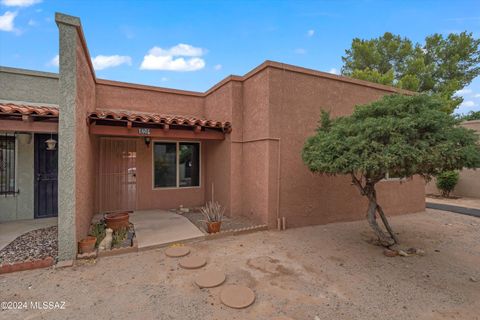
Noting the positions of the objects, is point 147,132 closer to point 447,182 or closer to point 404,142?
point 404,142

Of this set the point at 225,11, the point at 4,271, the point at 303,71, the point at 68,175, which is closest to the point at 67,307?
the point at 4,271

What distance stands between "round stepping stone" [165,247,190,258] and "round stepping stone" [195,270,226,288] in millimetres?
999

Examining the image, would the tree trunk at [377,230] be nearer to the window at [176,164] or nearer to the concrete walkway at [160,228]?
the concrete walkway at [160,228]

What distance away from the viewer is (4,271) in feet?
14.1

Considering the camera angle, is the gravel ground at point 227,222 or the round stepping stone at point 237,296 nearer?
Result: the round stepping stone at point 237,296

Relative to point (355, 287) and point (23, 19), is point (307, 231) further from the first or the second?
point (23, 19)

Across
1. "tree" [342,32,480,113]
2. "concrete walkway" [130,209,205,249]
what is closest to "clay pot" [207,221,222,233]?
"concrete walkway" [130,209,205,249]

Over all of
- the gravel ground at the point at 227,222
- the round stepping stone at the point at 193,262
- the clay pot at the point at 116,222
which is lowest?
the round stepping stone at the point at 193,262

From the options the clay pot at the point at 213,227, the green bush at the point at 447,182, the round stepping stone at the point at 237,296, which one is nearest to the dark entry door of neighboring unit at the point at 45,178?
the clay pot at the point at 213,227

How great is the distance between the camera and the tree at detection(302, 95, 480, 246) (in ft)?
14.3

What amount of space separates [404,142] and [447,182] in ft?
42.6

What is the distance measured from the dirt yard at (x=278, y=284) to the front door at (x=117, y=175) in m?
4.09

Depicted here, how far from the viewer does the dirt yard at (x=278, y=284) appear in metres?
3.36

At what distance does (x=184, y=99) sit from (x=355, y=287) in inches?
350
